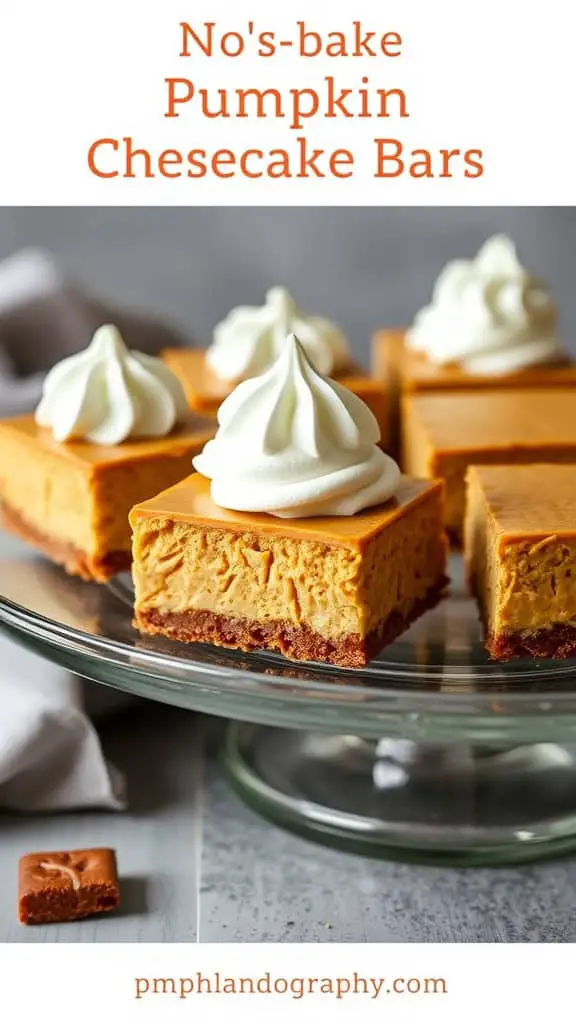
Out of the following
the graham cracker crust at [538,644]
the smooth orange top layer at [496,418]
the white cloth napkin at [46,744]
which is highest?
the smooth orange top layer at [496,418]

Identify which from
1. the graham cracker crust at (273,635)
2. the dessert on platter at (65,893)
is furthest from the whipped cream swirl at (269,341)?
the dessert on platter at (65,893)

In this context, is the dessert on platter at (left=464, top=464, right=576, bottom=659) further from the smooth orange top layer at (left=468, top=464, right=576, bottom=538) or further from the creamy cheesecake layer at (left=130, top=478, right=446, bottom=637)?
the creamy cheesecake layer at (left=130, top=478, right=446, bottom=637)

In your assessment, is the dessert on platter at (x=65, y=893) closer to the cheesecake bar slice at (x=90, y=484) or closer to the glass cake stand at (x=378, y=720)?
the glass cake stand at (x=378, y=720)

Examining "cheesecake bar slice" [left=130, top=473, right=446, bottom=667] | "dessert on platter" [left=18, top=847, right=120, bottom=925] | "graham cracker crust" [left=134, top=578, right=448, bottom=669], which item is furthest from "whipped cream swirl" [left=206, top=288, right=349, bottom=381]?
"dessert on platter" [left=18, top=847, right=120, bottom=925]

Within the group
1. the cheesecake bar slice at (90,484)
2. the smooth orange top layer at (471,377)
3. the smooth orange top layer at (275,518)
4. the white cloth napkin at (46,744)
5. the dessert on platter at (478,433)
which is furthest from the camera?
the smooth orange top layer at (471,377)

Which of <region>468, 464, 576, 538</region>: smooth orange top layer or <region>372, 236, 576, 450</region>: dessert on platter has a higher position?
<region>372, 236, 576, 450</region>: dessert on platter

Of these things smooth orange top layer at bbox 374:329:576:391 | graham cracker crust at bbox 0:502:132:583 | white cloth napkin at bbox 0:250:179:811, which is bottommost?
white cloth napkin at bbox 0:250:179:811
